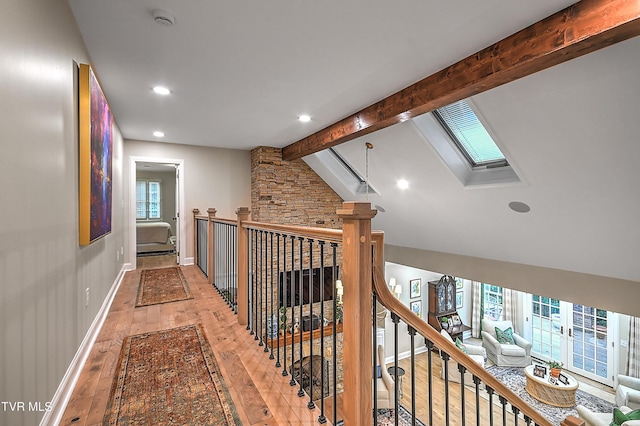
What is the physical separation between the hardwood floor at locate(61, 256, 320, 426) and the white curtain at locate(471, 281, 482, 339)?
8.66 meters

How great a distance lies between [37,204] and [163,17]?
4.70 feet

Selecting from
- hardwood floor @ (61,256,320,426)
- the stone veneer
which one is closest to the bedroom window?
the stone veneer

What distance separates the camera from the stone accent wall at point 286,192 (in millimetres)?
5883

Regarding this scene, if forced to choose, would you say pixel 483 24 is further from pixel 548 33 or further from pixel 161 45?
pixel 161 45

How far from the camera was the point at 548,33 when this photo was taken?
6.35 ft

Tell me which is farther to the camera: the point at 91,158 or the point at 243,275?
the point at 243,275

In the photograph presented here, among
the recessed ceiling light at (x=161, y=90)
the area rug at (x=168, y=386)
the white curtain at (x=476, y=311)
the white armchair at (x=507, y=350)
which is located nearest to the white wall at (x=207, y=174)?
the recessed ceiling light at (x=161, y=90)

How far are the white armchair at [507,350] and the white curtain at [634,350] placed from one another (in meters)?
1.84

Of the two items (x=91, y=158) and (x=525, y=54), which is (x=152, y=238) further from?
(x=525, y=54)

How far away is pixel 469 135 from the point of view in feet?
12.0

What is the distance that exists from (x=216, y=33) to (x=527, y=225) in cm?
412

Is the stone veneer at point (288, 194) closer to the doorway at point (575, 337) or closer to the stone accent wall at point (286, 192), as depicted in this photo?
the stone accent wall at point (286, 192)

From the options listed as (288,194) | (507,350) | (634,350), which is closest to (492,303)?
(507,350)

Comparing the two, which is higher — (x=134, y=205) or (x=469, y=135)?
(x=469, y=135)
